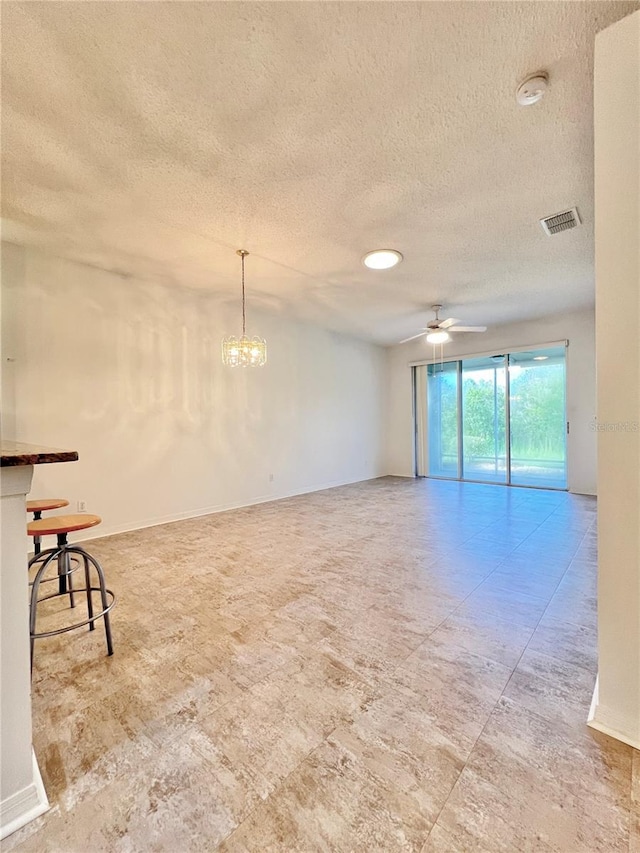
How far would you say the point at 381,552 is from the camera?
3.36m

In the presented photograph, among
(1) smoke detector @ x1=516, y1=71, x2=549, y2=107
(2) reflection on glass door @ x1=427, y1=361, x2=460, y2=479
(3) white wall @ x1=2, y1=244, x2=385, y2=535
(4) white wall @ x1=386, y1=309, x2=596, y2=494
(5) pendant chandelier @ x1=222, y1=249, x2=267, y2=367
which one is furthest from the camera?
(2) reflection on glass door @ x1=427, y1=361, x2=460, y2=479

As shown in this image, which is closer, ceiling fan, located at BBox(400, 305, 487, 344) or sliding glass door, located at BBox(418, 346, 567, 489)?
ceiling fan, located at BBox(400, 305, 487, 344)

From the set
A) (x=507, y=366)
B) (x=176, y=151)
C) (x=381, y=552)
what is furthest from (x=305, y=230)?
(x=507, y=366)

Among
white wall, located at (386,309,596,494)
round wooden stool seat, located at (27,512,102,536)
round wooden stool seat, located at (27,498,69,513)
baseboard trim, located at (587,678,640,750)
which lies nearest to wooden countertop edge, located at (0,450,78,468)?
round wooden stool seat, located at (27,512,102,536)

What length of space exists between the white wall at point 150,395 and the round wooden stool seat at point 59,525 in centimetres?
208

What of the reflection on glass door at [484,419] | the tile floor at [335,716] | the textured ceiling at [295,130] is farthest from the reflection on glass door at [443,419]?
the tile floor at [335,716]

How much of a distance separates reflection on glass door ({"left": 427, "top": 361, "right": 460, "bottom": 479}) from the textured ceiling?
3.71 meters

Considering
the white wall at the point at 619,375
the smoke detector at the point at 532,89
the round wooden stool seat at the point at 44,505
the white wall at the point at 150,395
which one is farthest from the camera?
the white wall at the point at 150,395

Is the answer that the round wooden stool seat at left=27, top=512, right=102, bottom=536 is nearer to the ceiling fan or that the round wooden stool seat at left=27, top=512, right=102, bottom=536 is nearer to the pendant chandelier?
the pendant chandelier

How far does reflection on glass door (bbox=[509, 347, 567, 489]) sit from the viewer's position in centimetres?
614

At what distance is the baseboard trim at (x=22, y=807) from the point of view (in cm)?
105

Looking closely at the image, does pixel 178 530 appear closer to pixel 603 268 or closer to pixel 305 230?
pixel 305 230

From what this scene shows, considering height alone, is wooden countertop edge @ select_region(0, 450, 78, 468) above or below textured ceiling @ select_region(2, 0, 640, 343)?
below

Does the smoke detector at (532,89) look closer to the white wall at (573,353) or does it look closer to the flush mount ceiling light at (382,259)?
the flush mount ceiling light at (382,259)
